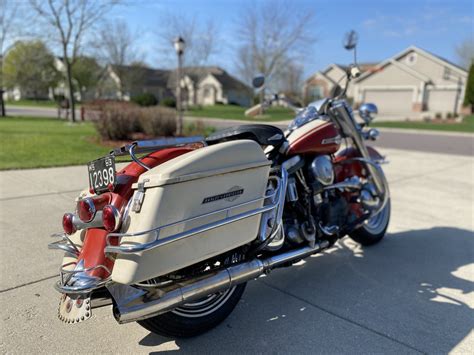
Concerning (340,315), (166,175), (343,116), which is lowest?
(340,315)

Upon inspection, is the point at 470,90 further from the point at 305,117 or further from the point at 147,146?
the point at 147,146

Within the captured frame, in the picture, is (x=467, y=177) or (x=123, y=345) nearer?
(x=123, y=345)

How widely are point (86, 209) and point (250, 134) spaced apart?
3.86 feet

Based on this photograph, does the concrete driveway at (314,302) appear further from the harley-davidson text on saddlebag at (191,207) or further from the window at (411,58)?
the window at (411,58)

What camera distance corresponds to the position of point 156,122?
10.9 meters

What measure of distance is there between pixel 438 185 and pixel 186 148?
6081mm

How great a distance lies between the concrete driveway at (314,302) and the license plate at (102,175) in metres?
0.95

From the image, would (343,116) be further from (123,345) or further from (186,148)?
(123,345)

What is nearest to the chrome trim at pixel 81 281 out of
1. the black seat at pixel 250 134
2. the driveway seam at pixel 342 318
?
the black seat at pixel 250 134

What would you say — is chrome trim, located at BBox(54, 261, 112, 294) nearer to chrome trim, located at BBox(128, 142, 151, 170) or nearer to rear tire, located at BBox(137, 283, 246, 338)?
rear tire, located at BBox(137, 283, 246, 338)

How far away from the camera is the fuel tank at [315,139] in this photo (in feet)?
9.66

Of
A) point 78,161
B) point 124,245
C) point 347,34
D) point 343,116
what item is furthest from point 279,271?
point 78,161

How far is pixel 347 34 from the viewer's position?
142 inches

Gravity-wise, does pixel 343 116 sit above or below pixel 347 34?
below
